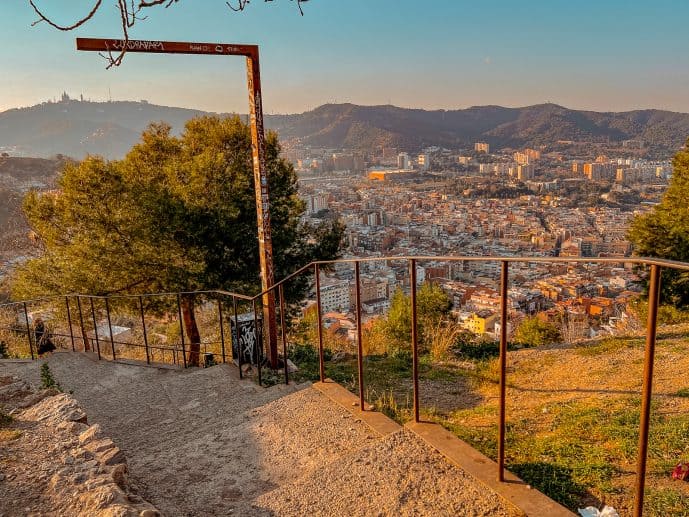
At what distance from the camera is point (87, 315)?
13.0 m

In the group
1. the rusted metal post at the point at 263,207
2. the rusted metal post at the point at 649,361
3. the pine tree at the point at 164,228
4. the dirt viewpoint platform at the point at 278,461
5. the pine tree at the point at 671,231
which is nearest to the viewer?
the rusted metal post at the point at 649,361

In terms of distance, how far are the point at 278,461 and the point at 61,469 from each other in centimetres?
127

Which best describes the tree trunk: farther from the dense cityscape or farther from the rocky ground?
the rocky ground

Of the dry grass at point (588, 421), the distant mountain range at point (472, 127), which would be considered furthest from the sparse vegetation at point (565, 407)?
the distant mountain range at point (472, 127)

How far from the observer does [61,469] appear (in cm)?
276

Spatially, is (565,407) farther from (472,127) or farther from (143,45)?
(472,127)

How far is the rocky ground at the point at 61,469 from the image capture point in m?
2.37

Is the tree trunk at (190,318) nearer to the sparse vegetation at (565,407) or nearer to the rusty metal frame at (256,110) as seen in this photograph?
the sparse vegetation at (565,407)

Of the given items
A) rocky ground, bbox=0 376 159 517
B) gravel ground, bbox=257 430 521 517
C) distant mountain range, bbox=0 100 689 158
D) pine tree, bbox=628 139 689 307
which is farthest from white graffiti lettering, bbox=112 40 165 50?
distant mountain range, bbox=0 100 689 158

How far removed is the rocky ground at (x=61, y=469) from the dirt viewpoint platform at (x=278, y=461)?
30 cm

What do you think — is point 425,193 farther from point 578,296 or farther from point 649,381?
point 649,381

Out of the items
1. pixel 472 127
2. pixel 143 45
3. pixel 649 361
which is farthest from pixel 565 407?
pixel 472 127

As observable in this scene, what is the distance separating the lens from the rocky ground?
2.37 m

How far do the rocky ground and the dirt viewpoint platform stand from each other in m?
0.30
